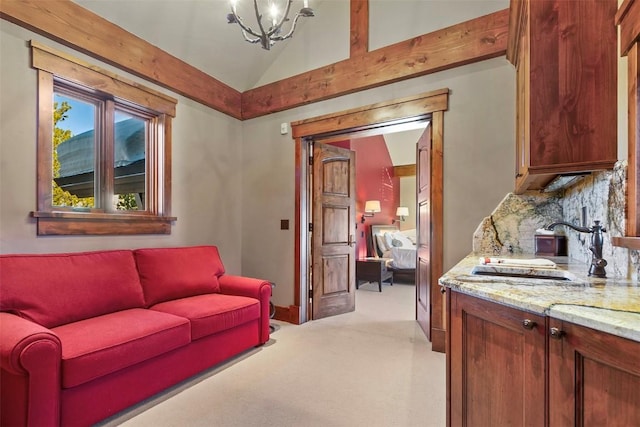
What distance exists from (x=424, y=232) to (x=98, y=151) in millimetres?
3197

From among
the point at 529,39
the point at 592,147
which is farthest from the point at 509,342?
the point at 529,39

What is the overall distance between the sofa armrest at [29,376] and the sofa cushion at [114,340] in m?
0.07

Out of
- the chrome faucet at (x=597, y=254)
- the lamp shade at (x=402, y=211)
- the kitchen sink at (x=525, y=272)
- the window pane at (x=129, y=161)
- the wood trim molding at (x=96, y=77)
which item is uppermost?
the wood trim molding at (x=96, y=77)

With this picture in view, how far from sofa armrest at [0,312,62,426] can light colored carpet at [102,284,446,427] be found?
43 cm

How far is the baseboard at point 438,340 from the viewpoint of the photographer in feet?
9.09

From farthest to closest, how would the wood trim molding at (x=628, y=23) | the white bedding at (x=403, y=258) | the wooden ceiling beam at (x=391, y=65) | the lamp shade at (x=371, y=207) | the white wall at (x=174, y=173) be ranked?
the lamp shade at (x=371, y=207)
the white bedding at (x=403, y=258)
the wooden ceiling beam at (x=391, y=65)
the white wall at (x=174, y=173)
the wood trim molding at (x=628, y=23)

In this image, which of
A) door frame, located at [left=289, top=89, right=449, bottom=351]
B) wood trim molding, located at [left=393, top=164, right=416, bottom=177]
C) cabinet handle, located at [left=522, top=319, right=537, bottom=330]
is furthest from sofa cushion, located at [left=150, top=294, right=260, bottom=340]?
wood trim molding, located at [left=393, top=164, right=416, bottom=177]

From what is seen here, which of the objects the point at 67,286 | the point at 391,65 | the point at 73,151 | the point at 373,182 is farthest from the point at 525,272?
the point at 373,182

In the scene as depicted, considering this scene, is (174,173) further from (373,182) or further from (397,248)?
(373,182)

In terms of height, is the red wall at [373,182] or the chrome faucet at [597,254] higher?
the red wall at [373,182]

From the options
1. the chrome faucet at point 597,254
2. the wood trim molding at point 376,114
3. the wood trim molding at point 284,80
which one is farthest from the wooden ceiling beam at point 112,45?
the chrome faucet at point 597,254

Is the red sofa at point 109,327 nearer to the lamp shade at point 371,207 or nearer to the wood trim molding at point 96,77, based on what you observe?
the wood trim molding at point 96,77

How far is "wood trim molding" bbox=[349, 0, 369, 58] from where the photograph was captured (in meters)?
3.24

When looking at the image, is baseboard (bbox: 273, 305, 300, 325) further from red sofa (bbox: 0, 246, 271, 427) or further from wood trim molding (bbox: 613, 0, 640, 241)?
wood trim molding (bbox: 613, 0, 640, 241)
